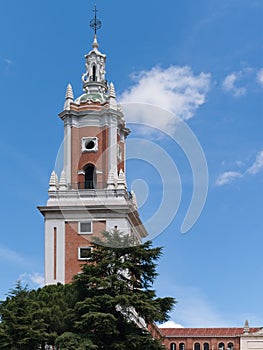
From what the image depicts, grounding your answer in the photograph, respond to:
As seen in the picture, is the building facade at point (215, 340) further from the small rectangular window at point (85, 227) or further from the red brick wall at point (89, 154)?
the small rectangular window at point (85, 227)

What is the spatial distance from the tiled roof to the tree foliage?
5110cm

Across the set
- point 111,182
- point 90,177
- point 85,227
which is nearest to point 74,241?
point 85,227

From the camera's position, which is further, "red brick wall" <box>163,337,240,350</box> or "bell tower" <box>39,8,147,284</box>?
"red brick wall" <box>163,337,240,350</box>

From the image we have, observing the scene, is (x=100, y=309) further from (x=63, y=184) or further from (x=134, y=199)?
(x=134, y=199)

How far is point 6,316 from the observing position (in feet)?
161

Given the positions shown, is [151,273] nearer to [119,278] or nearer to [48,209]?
[119,278]

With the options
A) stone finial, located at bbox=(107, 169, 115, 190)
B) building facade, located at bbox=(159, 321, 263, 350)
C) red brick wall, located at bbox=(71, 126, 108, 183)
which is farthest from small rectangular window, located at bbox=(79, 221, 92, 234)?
building facade, located at bbox=(159, 321, 263, 350)

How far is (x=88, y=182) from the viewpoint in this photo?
68188 mm

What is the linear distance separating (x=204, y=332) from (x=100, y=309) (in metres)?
56.3

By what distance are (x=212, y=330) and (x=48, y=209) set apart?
41784mm

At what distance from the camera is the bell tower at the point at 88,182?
215 ft

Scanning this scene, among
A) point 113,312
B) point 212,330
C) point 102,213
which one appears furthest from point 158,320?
point 212,330

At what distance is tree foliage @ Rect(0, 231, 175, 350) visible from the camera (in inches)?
1850

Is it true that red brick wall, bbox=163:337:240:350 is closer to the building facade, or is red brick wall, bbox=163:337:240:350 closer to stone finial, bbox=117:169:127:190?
the building facade
